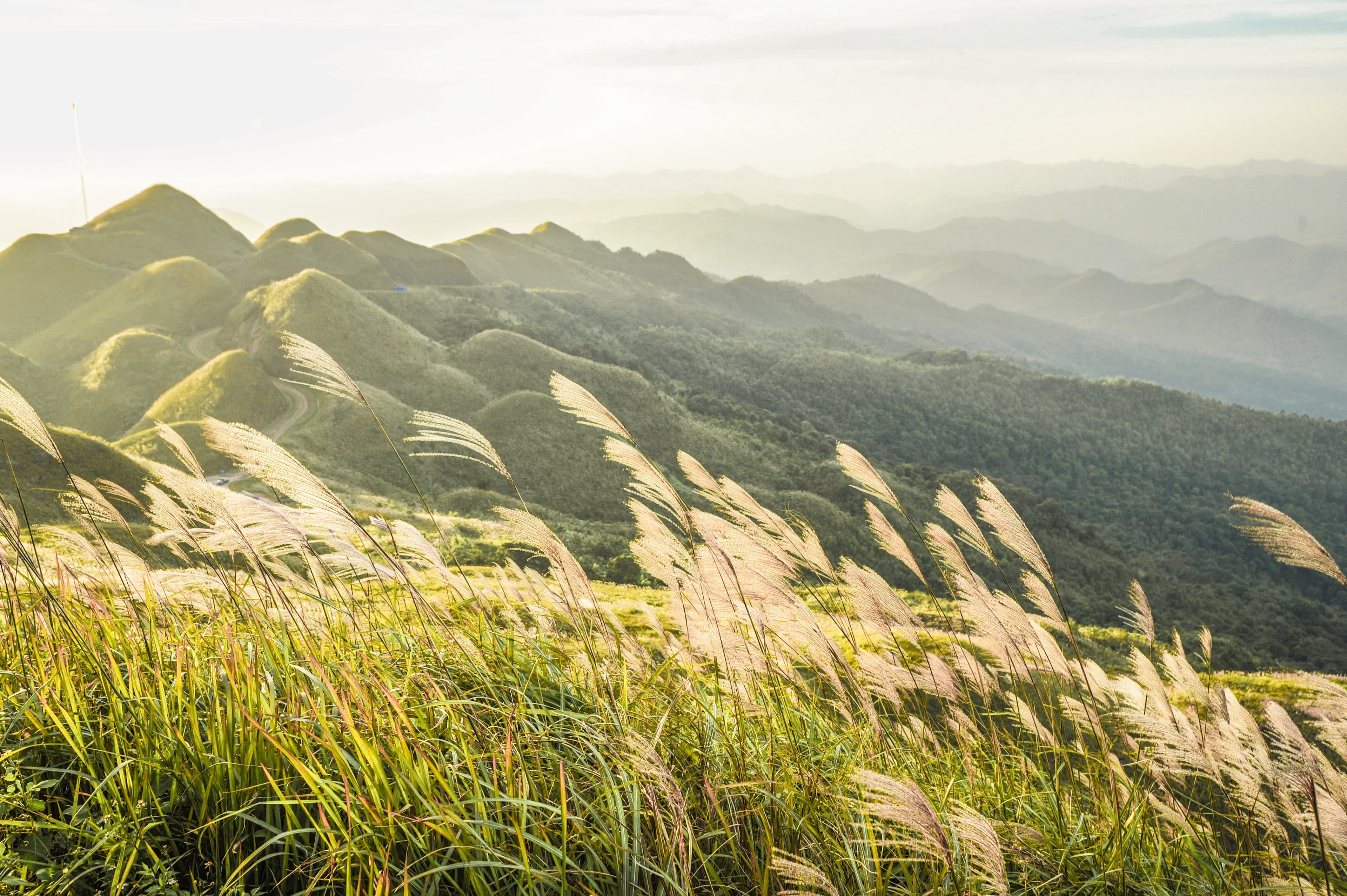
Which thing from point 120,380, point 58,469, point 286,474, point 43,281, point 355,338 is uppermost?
point 286,474

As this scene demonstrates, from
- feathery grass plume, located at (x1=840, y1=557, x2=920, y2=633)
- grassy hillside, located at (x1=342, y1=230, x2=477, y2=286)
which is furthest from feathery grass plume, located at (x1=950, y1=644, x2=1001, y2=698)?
grassy hillside, located at (x1=342, y1=230, x2=477, y2=286)

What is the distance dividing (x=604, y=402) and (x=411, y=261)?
2341 inches

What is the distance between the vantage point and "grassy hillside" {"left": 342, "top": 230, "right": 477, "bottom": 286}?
102 metres

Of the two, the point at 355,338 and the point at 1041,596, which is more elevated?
the point at 1041,596

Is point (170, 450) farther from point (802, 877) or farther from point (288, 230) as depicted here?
point (288, 230)

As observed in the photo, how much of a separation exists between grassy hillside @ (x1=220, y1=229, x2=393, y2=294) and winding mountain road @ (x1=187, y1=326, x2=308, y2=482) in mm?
23101

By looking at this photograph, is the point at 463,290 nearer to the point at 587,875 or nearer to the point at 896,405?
the point at 896,405

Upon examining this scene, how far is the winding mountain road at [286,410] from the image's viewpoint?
1655 inches

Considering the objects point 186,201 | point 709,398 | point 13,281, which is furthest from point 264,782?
point 186,201

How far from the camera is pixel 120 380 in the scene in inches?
2092

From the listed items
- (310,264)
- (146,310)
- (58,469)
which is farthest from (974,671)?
(310,264)

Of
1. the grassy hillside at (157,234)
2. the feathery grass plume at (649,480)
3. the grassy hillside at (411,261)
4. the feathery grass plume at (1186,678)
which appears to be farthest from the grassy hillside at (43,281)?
the feathery grass plume at (1186,678)

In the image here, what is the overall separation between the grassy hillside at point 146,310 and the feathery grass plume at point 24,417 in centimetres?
7887

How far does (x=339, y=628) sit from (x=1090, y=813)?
4.09 meters
